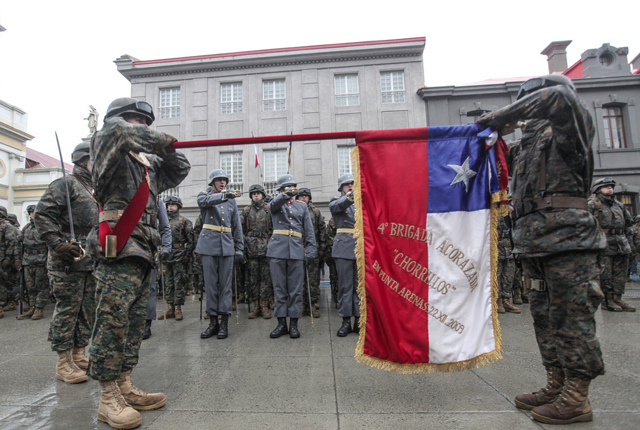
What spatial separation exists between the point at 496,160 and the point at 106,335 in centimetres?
318

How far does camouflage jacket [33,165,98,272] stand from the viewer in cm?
351

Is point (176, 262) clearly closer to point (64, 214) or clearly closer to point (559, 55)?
point (64, 214)

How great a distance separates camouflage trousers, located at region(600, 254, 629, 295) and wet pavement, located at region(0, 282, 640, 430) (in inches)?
86.9

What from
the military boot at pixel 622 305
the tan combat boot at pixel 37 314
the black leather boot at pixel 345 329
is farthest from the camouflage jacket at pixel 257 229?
the military boot at pixel 622 305

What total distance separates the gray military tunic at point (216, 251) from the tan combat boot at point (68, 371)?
1.73m

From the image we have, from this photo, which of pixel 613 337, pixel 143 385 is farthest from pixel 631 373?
pixel 143 385

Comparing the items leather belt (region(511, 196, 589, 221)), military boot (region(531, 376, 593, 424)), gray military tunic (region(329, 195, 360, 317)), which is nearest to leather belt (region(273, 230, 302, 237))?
gray military tunic (region(329, 195, 360, 317))

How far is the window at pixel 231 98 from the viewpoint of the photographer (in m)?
17.2

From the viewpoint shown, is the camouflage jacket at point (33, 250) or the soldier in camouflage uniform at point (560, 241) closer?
the soldier in camouflage uniform at point (560, 241)

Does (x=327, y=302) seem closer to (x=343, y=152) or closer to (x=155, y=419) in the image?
(x=155, y=419)

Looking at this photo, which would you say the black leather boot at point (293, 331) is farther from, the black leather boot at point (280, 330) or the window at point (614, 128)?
the window at point (614, 128)

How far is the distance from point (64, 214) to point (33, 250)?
4.64 metres

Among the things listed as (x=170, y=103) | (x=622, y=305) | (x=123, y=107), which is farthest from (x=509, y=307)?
(x=170, y=103)

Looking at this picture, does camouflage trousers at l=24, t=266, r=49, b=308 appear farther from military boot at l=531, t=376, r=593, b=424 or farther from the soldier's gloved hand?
military boot at l=531, t=376, r=593, b=424
